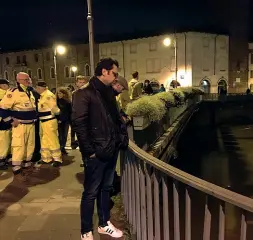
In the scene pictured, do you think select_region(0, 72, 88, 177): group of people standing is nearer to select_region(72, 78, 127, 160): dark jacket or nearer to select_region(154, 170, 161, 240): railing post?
select_region(72, 78, 127, 160): dark jacket

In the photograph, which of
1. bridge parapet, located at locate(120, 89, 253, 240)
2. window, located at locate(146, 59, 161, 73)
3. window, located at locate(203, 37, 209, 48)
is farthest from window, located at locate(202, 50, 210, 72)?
bridge parapet, located at locate(120, 89, 253, 240)

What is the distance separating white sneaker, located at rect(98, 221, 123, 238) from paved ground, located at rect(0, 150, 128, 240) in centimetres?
10

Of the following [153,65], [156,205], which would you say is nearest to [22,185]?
[156,205]

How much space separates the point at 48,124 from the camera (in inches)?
293

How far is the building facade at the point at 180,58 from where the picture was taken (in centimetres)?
→ 4809

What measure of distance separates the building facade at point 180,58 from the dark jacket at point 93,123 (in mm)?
44401

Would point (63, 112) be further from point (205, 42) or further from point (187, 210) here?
point (205, 42)

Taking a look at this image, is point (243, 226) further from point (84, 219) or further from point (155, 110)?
point (155, 110)

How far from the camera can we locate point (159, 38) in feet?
167

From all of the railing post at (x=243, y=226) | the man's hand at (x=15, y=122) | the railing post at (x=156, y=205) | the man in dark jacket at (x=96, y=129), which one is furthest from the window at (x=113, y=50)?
the railing post at (x=243, y=226)

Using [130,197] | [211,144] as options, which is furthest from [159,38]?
[130,197]

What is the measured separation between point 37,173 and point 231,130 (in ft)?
86.6

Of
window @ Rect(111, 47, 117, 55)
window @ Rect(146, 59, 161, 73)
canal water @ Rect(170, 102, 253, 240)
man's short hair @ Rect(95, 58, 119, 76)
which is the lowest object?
canal water @ Rect(170, 102, 253, 240)

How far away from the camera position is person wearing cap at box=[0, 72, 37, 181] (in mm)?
6664
